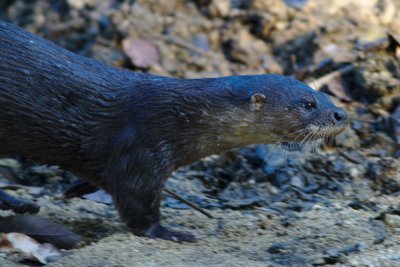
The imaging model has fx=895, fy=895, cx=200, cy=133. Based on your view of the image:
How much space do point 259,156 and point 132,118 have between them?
1197 mm

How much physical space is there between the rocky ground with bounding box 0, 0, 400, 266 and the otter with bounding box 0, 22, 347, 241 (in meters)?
0.29

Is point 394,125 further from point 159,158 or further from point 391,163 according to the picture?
point 159,158

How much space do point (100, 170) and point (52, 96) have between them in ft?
1.35

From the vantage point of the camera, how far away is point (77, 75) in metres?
4.18

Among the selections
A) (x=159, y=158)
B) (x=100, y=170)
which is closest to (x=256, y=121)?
(x=159, y=158)

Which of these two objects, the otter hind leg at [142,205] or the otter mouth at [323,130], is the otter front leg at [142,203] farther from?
the otter mouth at [323,130]

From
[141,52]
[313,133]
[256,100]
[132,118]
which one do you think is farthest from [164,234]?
[141,52]

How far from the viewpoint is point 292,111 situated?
428 cm

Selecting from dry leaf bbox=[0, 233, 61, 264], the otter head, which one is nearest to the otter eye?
the otter head

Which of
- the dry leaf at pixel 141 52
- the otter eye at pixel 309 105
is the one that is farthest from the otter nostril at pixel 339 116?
the dry leaf at pixel 141 52

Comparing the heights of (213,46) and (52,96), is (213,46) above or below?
above

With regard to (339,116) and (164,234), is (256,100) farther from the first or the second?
(164,234)

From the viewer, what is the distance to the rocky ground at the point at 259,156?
3951 mm

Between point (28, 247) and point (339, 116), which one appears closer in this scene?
point (28, 247)
